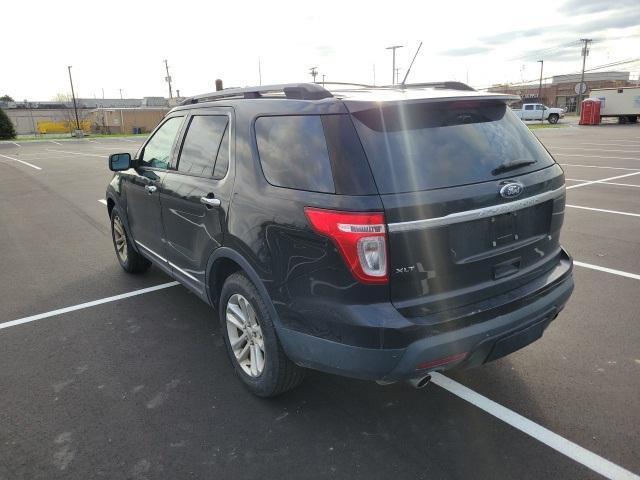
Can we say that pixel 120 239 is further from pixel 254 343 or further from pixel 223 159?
pixel 254 343

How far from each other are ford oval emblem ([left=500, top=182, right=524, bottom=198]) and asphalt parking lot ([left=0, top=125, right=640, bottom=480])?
1281mm

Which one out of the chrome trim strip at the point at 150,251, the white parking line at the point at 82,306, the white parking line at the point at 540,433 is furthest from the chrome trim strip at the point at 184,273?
the white parking line at the point at 540,433

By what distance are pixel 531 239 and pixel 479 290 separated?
526mm

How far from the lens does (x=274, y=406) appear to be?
9.89 ft

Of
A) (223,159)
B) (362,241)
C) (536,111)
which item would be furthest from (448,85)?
(536,111)

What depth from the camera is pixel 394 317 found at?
232 cm

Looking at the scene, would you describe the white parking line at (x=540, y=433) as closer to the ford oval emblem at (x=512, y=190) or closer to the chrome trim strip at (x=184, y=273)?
the ford oval emblem at (x=512, y=190)

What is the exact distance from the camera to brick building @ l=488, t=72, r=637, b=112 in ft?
A: 285

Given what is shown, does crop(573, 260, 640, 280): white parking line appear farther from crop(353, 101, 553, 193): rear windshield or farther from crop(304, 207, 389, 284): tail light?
crop(304, 207, 389, 284): tail light

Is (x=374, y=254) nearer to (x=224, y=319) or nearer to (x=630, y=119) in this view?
(x=224, y=319)

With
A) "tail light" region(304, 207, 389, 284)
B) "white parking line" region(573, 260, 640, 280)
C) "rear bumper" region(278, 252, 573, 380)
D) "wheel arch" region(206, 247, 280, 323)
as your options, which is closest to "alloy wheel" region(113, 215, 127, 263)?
"wheel arch" region(206, 247, 280, 323)

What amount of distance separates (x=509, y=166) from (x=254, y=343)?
1.82m

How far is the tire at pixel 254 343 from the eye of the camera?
282 centimetres

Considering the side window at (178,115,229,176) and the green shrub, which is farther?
the green shrub
